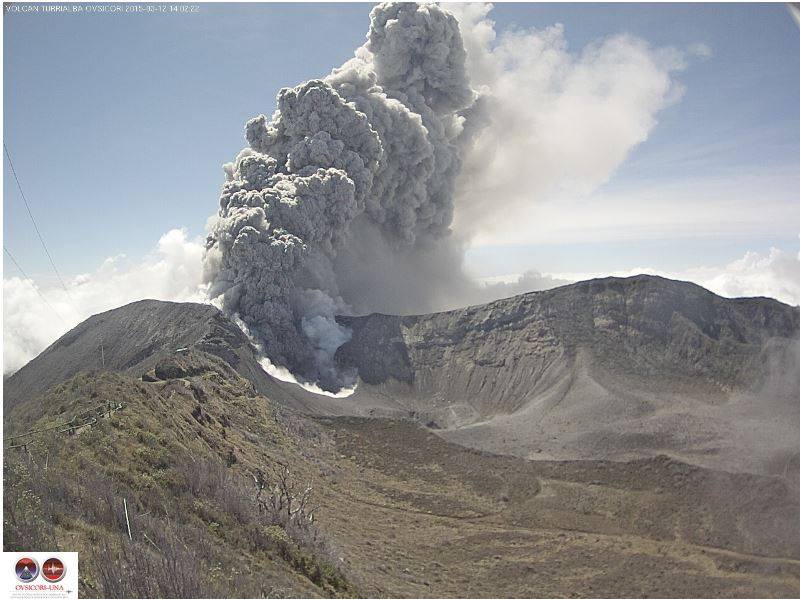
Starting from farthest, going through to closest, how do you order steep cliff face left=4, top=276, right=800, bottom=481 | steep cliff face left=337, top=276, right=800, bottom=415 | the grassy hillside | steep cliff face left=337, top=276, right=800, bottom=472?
steep cliff face left=337, top=276, right=800, bottom=415, steep cliff face left=4, top=276, right=800, bottom=481, steep cliff face left=337, top=276, right=800, bottom=472, the grassy hillside

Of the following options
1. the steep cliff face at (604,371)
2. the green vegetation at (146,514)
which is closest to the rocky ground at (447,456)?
the green vegetation at (146,514)

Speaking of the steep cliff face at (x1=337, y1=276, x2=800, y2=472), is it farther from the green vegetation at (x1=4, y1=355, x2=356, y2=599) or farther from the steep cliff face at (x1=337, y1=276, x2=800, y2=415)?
the green vegetation at (x1=4, y1=355, x2=356, y2=599)

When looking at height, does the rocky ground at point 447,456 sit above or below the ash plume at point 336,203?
below

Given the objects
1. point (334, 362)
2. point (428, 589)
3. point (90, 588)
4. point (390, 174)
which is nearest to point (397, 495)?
point (428, 589)

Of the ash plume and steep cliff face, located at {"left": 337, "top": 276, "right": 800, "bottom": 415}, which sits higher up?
the ash plume

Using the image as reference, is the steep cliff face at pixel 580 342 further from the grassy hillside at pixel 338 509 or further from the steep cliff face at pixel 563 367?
the grassy hillside at pixel 338 509

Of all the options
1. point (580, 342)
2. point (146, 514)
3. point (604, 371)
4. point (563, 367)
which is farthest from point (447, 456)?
point (146, 514)

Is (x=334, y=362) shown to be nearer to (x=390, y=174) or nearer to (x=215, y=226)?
(x=215, y=226)

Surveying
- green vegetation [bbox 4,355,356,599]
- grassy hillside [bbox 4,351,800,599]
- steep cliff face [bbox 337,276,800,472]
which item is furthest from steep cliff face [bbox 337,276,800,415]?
green vegetation [bbox 4,355,356,599]

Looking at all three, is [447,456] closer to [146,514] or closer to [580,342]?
[580,342]
